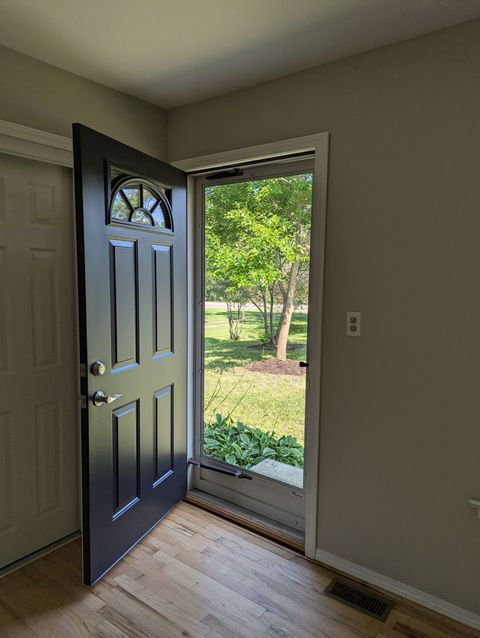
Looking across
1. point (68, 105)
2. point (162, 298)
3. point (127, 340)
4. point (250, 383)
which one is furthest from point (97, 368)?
point (68, 105)

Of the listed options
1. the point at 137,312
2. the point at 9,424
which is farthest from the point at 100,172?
the point at 9,424

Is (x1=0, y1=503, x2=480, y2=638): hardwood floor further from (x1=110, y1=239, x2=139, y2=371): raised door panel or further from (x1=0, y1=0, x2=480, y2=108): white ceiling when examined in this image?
(x1=0, y1=0, x2=480, y2=108): white ceiling

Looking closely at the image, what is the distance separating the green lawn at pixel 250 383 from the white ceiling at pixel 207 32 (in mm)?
1281

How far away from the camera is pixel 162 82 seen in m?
2.23

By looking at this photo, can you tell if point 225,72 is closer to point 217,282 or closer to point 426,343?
point 217,282

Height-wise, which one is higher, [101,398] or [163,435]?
[101,398]

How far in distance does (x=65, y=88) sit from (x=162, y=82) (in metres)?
0.49

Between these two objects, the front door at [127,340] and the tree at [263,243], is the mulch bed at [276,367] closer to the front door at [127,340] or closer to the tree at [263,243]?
the tree at [263,243]

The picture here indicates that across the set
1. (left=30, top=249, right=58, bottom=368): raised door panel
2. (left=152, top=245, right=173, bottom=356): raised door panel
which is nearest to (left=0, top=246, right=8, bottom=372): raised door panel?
(left=30, top=249, right=58, bottom=368): raised door panel

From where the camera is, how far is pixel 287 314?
94.3 inches

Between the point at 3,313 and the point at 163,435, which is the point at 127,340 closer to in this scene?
the point at 3,313

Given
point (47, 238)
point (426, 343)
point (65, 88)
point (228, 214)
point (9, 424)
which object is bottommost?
point (9, 424)

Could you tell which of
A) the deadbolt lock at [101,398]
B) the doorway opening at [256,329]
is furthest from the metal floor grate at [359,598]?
the deadbolt lock at [101,398]

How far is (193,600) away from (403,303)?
5.33ft
